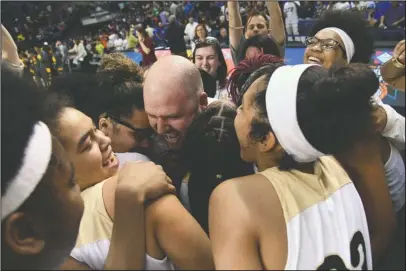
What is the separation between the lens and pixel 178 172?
75 cm

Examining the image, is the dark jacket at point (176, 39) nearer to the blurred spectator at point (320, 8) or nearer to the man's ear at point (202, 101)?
the blurred spectator at point (320, 8)

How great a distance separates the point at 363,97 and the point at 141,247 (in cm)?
39

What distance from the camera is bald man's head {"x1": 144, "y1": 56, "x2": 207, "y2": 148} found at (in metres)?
0.91

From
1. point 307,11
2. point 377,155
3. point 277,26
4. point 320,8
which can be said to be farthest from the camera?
point 307,11

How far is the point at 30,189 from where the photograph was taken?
1.71 ft

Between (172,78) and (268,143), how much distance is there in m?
0.36

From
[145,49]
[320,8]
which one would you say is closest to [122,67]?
[320,8]

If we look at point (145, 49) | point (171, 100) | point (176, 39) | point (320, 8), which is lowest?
point (145, 49)

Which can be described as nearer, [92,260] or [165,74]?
[92,260]

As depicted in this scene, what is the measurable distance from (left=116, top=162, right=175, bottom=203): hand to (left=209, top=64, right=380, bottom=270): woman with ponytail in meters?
0.09

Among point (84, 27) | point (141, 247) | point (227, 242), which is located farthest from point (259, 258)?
point (84, 27)

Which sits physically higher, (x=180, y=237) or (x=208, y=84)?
(x=180, y=237)

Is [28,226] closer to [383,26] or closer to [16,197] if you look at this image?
[16,197]

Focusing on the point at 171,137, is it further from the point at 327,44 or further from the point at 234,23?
the point at 234,23
